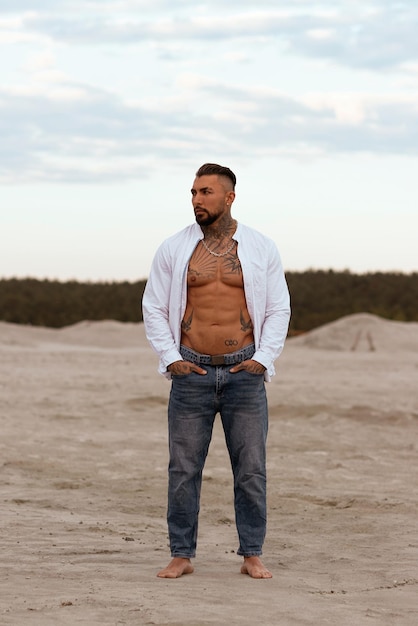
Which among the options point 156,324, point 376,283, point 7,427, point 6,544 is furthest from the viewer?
point 376,283

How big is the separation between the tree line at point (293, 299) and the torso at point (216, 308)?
29.9 metres

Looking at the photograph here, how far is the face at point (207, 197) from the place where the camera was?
6.07m

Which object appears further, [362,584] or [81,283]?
[81,283]

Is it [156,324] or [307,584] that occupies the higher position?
[156,324]

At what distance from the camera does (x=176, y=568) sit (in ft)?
19.9

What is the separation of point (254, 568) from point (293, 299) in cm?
4547

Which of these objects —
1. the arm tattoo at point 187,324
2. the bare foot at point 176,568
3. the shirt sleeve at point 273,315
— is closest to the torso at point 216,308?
the arm tattoo at point 187,324

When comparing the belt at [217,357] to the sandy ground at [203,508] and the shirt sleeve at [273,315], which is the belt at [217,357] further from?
the sandy ground at [203,508]

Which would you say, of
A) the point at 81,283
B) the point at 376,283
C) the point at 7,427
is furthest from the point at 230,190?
the point at 81,283

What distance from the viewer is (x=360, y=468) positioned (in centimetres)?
1156

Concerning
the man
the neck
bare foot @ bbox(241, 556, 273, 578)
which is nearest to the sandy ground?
bare foot @ bbox(241, 556, 273, 578)

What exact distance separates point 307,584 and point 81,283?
55138mm

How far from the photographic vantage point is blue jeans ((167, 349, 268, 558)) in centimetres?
602

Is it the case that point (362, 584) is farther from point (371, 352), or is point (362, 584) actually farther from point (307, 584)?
point (371, 352)
